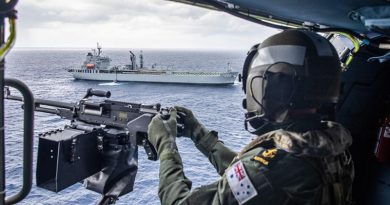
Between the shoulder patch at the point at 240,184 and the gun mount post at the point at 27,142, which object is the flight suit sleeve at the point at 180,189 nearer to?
the shoulder patch at the point at 240,184

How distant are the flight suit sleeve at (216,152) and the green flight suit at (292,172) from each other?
39.9 inches

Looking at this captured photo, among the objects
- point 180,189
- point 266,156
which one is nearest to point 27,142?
point 180,189

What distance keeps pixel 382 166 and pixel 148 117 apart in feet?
10.00

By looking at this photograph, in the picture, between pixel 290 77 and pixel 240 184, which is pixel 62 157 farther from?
pixel 290 77

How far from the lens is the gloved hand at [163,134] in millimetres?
2666

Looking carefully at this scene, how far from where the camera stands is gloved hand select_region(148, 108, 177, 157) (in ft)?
8.75

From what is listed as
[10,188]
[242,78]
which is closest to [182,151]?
[10,188]

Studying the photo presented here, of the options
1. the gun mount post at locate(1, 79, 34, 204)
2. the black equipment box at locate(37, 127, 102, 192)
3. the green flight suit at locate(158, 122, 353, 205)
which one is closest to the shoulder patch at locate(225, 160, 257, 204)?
the green flight suit at locate(158, 122, 353, 205)

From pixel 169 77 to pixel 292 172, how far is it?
62.1 m

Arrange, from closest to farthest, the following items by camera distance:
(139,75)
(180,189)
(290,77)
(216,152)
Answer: (290,77) → (180,189) → (216,152) → (139,75)

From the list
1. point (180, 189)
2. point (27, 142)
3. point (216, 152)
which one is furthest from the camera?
point (216, 152)

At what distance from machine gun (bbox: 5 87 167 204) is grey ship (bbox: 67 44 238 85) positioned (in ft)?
190

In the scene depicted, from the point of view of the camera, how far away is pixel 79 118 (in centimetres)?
445

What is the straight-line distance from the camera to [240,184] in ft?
6.47
